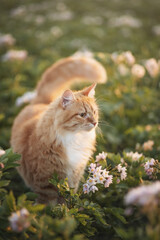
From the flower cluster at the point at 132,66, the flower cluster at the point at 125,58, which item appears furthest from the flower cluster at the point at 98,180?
the flower cluster at the point at 125,58

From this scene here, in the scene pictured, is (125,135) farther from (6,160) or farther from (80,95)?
(6,160)

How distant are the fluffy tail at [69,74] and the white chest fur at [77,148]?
72 centimetres

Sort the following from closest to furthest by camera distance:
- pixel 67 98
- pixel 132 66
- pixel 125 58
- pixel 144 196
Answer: pixel 144 196, pixel 67 98, pixel 125 58, pixel 132 66

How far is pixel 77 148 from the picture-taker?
6.97 ft

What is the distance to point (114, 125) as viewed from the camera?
3369 millimetres

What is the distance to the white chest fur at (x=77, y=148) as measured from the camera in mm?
2062

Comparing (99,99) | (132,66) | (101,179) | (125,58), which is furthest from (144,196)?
(132,66)

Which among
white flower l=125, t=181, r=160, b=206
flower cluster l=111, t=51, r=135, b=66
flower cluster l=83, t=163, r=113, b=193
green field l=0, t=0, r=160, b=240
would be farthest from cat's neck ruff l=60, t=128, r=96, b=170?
flower cluster l=111, t=51, r=135, b=66

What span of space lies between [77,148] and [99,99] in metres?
0.62

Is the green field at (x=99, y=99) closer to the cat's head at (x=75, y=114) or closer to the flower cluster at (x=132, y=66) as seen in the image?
the flower cluster at (x=132, y=66)

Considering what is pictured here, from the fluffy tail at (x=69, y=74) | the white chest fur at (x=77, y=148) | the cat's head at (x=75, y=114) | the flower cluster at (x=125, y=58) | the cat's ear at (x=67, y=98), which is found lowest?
the white chest fur at (x=77, y=148)

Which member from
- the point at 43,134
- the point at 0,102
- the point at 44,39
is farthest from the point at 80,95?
the point at 44,39

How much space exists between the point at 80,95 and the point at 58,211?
3.53 feet

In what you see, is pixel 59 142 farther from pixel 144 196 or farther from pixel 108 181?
pixel 144 196
